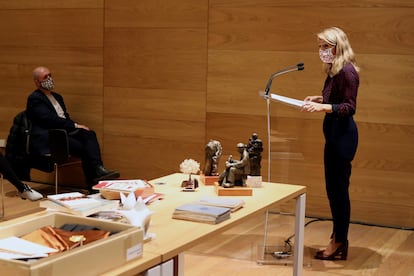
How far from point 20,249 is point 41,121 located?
407 cm

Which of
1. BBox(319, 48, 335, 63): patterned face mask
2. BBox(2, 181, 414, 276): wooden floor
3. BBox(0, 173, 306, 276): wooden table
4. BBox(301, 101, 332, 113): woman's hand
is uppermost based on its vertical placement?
BBox(319, 48, 335, 63): patterned face mask

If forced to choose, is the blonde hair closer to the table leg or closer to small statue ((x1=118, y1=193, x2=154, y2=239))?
the table leg

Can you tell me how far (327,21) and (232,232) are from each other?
1.91 m

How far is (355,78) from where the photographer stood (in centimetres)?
428

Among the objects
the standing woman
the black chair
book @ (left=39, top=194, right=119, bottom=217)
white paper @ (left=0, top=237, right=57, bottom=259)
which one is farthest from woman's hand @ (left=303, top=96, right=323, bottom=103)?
white paper @ (left=0, top=237, right=57, bottom=259)

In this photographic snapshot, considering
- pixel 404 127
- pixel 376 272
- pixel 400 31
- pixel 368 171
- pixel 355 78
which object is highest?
pixel 400 31

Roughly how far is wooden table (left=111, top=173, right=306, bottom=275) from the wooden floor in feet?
2.16

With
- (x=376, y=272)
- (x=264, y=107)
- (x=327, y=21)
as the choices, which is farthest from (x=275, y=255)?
(x=327, y=21)

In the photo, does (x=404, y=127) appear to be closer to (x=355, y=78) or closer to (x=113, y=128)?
(x=355, y=78)

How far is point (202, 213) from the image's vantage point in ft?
8.84

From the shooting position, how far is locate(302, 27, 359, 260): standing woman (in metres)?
4.26

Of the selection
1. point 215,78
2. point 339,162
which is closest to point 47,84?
point 215,78

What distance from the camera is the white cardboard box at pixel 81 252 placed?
1.81 metres

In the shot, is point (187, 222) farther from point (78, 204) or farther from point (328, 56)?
point (328, 56)
